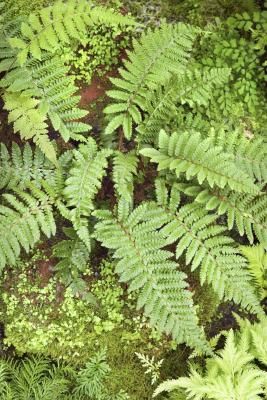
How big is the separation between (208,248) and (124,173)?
125cm

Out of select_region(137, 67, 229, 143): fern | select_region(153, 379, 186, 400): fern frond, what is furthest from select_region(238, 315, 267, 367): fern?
select_region(137, 67, 229, 143): fern

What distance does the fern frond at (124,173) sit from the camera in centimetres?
531

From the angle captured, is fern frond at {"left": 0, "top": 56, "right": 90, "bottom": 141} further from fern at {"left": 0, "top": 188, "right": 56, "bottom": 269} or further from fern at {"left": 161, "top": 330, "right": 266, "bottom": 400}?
fern at {"left": 161, "top": 330, "right": 266, "bottom": 400}

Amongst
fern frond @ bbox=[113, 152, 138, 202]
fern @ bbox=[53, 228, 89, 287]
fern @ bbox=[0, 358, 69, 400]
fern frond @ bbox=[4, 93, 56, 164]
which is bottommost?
fern @ bbox=[0, 358, 69, 400]

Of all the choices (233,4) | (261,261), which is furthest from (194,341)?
(233,4)

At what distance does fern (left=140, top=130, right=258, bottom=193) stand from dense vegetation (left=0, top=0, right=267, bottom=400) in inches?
0.6

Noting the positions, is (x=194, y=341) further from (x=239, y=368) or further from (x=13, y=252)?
(x=13, y=252)

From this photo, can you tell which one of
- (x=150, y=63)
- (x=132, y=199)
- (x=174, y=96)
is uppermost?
(x=150, y=63)

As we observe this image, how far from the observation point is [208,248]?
18.0 ft

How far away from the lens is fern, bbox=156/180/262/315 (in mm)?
5391

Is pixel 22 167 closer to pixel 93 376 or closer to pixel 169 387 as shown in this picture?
pixel 93 376

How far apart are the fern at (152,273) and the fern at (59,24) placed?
5.94 feet

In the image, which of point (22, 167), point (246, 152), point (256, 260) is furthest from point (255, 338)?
point (22, 167)

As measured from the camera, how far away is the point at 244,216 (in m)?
5.46
